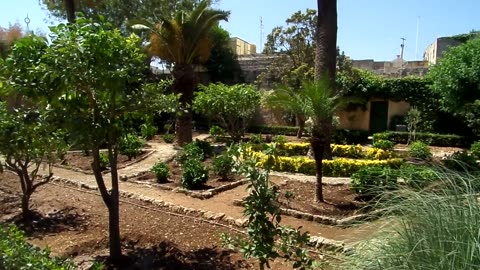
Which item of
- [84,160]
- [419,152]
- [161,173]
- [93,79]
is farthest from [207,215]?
[419,152]

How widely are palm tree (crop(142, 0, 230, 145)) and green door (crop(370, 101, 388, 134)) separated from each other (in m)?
10.6

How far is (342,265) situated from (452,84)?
33.7ft

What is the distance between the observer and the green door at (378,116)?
22.3 metres

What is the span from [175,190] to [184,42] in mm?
8352

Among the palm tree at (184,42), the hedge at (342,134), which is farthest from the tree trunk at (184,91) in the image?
the hedge at (342,134)

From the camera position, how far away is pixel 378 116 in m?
22.5

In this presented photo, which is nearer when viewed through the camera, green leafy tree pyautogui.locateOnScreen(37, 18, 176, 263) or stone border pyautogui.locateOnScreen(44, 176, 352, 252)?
green leafy tree pyautogui.locateOnScreen(37, 18, 176, 263)

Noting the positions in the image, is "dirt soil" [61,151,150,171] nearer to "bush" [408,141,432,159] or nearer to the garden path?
the garden path

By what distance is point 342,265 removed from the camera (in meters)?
2.72

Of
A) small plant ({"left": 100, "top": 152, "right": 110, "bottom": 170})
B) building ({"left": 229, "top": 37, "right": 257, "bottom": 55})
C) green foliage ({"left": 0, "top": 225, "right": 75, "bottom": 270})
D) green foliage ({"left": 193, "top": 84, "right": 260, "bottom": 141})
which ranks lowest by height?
small plant ({"left": 100, "top": 152, "right": 110, "bottom": 170})

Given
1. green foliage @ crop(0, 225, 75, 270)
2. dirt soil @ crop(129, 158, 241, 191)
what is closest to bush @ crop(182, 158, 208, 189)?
dirt soil @ crop(129, 158, 241, 191)

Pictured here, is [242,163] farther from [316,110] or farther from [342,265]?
[316,110]

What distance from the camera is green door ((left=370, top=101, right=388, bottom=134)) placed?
877 inches

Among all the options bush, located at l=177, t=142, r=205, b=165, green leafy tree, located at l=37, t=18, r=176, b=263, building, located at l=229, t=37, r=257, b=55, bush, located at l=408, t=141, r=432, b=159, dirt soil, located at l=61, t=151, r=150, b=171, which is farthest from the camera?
building, located at l=229, t=37, r=257, b=55
